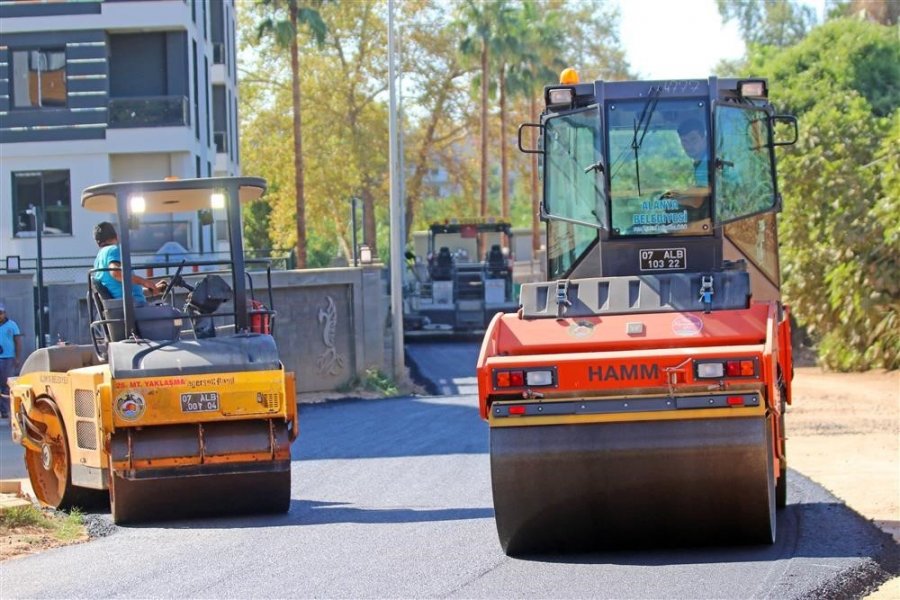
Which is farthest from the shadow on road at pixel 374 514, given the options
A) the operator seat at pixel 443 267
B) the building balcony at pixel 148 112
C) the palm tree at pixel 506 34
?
the palm tree at pixel 506 34

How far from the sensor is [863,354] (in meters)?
27.0

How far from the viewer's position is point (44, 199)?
3559 cm

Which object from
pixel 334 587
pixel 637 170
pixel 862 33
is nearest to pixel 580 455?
pixel 334 587

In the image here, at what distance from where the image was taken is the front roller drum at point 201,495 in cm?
1109

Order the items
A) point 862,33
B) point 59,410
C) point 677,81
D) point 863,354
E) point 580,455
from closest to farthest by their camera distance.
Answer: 1. point 580,455
2. point 677,81
3. point 59,410
4. point 863,354
5. point 862,33

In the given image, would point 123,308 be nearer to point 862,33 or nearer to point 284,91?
point 862,33

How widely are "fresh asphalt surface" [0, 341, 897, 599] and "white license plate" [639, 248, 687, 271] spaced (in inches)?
80.2

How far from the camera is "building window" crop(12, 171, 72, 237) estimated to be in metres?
35.5

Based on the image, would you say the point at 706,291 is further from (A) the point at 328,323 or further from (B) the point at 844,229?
(B) the point at 844,229

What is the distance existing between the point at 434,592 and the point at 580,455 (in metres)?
1.25

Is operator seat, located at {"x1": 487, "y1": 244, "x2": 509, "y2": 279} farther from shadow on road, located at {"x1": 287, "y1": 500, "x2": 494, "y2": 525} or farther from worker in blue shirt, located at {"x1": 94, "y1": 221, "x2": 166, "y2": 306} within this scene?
worker in blue shirt, located at {"x1": 94, "y1": 221, "x2": 166, "y2": 306}

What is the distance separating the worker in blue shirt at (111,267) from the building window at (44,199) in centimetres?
2469

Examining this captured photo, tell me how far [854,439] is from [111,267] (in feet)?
31.7

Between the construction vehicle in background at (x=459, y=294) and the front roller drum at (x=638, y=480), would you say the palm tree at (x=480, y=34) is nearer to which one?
the construction vehicle in background at (x=459, y=294)
